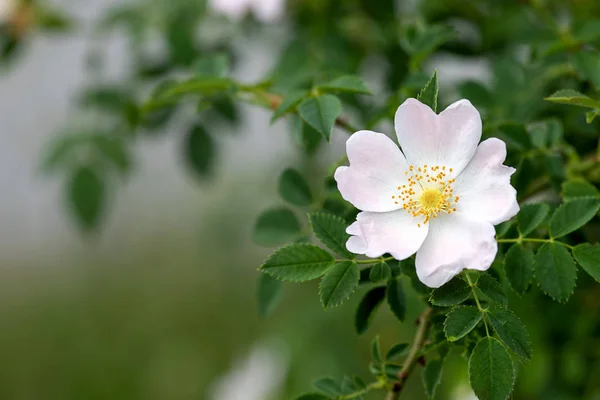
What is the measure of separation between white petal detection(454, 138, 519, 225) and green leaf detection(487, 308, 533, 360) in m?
0.03

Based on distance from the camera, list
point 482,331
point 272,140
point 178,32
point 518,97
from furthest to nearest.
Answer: point 272,140
point 178,32
point 518,97
point 482,331

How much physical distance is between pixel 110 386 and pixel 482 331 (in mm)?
1115

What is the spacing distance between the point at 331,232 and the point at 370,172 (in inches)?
1.1

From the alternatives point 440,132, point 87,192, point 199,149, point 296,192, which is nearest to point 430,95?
point 440,132

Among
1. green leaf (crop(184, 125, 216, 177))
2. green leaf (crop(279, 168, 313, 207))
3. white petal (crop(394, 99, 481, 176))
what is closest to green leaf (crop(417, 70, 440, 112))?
white petal (crop(394, 99, 481, 176))

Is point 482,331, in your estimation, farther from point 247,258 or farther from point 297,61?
point 247,258

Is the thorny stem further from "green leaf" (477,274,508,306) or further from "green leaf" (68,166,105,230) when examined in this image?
"green leaf" (68,166,105,230)

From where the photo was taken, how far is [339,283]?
27 centimetres

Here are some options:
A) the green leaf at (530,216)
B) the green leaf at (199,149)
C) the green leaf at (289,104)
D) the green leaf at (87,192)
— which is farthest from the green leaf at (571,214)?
the green leaf at (87,192)

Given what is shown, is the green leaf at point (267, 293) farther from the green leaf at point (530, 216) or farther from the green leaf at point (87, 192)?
the green leaf at point (87, 192)

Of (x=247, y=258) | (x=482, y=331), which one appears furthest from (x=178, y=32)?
(x=247, y=258)

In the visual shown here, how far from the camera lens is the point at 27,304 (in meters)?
1.44

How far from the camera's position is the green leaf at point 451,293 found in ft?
0.83

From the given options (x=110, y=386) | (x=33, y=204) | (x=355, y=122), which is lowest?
(x=110, y=386)
